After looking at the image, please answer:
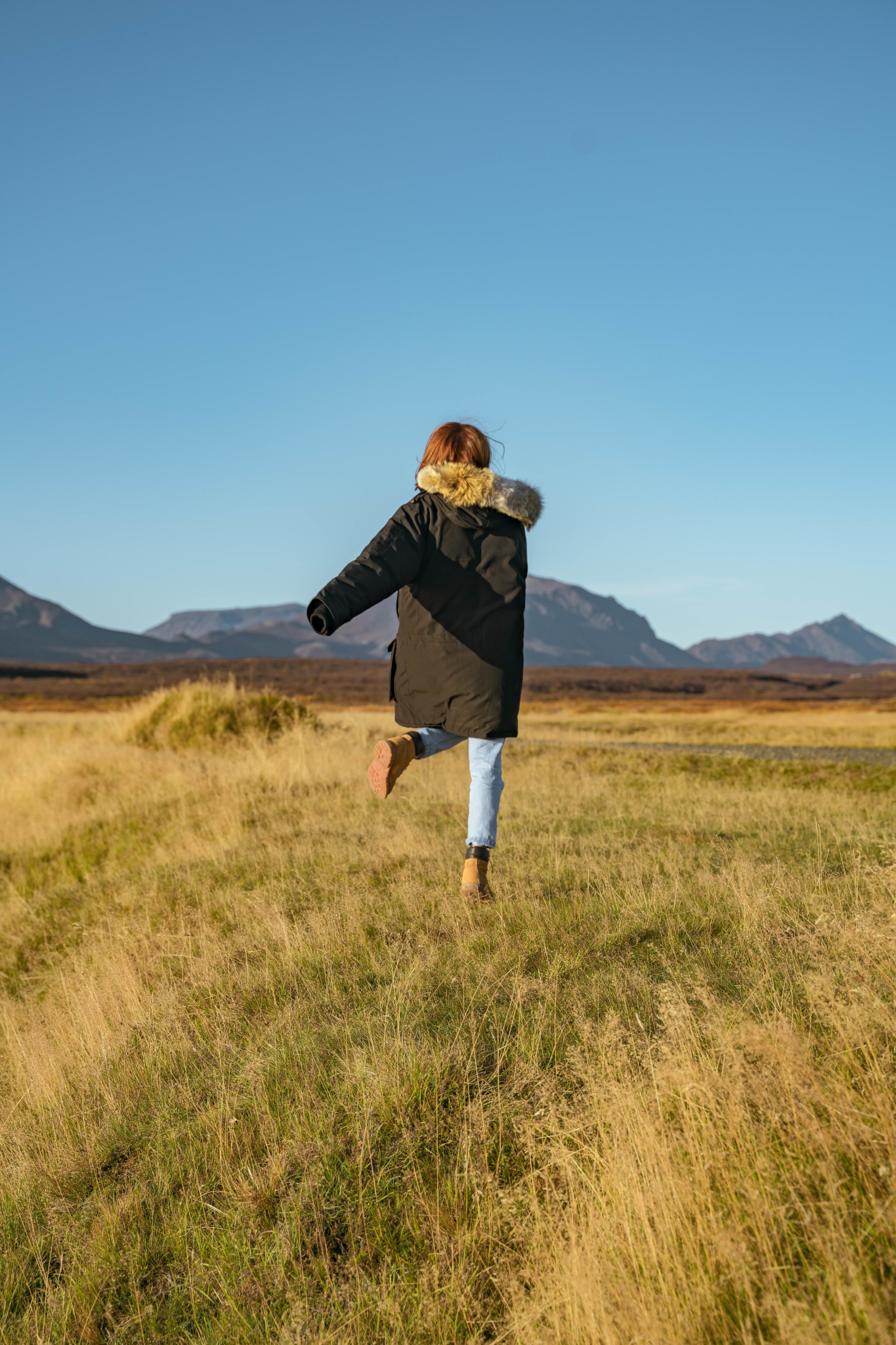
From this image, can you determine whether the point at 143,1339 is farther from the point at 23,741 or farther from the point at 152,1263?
the point at 23,741

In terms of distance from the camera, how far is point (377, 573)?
3945mm

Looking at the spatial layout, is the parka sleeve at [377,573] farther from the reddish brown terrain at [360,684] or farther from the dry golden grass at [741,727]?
the reddish brown terrain at [360,684]

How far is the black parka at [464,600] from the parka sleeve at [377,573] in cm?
2

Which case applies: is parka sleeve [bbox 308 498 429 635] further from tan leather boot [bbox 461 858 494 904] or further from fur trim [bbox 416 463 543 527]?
tan leather boot [bbox 461 858 494 904]

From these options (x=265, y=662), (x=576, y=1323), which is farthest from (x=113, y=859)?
(x=265, y=662)

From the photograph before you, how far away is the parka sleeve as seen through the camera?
145 inches

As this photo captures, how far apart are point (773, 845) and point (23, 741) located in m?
15.5

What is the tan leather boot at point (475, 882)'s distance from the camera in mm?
4375

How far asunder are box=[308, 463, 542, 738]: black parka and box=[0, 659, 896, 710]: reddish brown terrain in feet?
164

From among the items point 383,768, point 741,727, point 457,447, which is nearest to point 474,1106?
point 383,768

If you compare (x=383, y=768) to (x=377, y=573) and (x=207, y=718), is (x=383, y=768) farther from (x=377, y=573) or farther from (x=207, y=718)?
(x=207, y=718)

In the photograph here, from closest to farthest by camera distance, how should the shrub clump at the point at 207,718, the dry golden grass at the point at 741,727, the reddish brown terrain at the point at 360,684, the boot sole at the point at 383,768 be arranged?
the boot sole at the point at 383,768, the shrub clump at the point at 207,718, the dry golden grass at the point at 741,727, the reddish brown terrain at the point at 360,684

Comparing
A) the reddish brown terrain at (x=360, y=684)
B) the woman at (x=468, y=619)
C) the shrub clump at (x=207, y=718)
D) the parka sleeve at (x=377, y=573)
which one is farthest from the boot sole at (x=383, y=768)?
the reddish brown terrain at (x=360, y=684)

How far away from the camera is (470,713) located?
4285 mm
